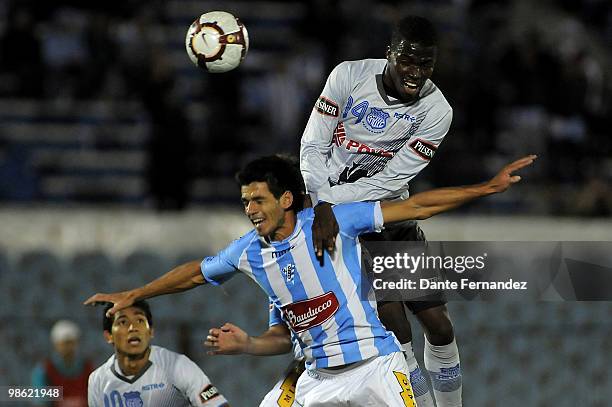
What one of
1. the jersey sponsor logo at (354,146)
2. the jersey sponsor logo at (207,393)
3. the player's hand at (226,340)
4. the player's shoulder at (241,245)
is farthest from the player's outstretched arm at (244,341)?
the jersey sponsor logo at (354,146)

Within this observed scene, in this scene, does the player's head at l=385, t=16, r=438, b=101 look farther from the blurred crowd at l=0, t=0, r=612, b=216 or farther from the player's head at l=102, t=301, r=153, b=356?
the blurred crowd at l=0, t=0, r=612, b=216

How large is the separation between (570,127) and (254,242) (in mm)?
6771

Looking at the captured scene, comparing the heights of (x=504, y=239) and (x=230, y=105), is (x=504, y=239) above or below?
below

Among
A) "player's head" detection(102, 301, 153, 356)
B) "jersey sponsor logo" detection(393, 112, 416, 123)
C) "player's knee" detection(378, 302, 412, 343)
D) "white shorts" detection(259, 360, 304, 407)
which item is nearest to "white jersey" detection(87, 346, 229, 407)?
"player's head" detection(102, 301, 153, 356)

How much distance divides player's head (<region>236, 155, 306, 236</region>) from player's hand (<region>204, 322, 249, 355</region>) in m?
0.48

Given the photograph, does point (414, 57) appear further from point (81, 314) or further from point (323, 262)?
point (81, 314)

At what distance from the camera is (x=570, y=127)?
12.2 meters

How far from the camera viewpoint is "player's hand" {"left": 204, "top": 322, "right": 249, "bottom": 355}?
19.3 feet

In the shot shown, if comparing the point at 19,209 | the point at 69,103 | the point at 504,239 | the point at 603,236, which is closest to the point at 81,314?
the point at 19,209

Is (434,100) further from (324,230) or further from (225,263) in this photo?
(225,263)

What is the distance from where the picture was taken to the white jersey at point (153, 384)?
6.80 metres

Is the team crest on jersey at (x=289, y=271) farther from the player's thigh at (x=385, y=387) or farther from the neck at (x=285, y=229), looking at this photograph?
the player's thigh at (x=385, y=387)

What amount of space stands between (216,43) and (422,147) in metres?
1.29

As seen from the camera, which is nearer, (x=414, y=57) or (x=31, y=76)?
(x=414, y=57)
